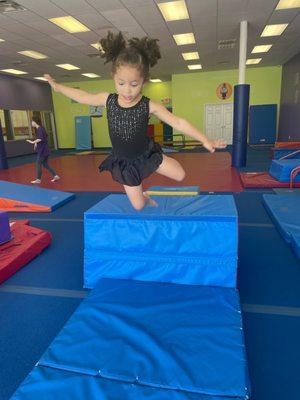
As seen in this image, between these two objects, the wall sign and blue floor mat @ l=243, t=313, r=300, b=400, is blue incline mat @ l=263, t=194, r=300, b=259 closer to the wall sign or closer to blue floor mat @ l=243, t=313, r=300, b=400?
blue floor mat @ l=243, t=313, r=300, b=400

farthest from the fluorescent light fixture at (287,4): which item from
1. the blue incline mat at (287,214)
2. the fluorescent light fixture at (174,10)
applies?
the blue incline mat at (287,214)

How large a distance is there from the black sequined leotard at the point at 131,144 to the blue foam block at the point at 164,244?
0.59 metres

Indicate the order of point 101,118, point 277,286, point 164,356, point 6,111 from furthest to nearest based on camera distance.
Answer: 1. point 101,118
2. point 6,111
3. point 277,286
4. point 164,356

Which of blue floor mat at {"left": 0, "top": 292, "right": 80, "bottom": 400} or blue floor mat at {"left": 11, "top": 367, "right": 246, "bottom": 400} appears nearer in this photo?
blue floor mat at {"left": 11, "top": 367, "right": 246, "bottom": 400}

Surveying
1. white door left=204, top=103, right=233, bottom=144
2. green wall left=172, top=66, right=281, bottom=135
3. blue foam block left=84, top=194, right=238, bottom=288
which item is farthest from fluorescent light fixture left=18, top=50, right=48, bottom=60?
blue foam block left=84, top=194, right=238, bottom=288

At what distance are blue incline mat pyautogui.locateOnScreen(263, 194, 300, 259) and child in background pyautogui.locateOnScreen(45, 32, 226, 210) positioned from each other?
1.84 meters

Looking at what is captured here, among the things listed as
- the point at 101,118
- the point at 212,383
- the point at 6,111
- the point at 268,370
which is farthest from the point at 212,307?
the point at 101,118

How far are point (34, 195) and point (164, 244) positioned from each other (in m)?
3.61

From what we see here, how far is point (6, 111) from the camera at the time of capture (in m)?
13.0

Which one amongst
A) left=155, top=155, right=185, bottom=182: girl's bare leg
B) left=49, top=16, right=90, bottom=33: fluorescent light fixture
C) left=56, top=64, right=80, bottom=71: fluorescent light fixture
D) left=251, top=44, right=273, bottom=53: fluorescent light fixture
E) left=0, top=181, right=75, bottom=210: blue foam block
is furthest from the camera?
left=56, top=64, right=80, bottom=71: fluorescent light fixture

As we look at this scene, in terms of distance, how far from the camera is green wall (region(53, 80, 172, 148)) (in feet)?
50.3

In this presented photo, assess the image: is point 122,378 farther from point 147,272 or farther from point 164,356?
point 147,272

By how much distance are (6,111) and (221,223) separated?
13186 mm

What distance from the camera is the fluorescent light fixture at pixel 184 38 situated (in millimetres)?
8047
